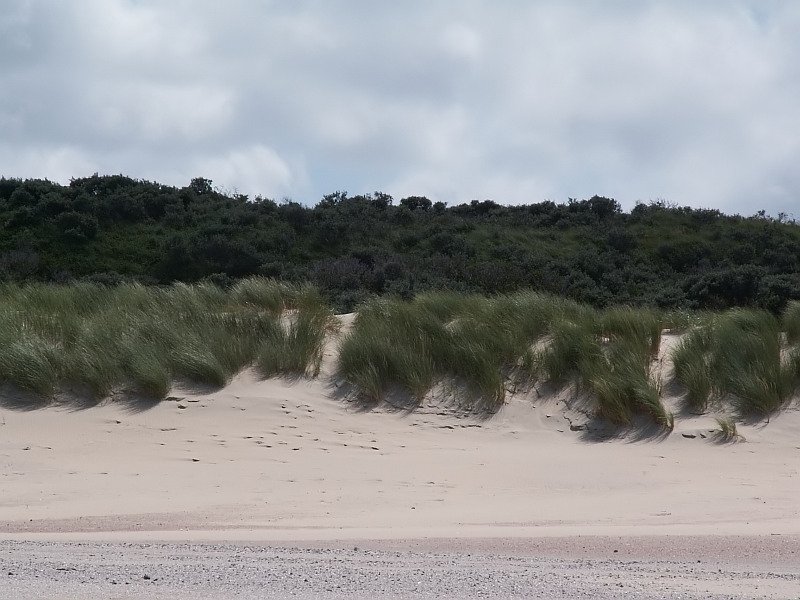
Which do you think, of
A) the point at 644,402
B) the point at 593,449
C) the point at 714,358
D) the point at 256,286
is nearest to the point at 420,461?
the point at 593,449

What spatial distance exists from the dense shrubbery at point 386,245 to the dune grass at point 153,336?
490cm

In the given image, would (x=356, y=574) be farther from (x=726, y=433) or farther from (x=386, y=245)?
(x=386, y=245)

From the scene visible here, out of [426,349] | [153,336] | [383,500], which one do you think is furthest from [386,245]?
[383,500]

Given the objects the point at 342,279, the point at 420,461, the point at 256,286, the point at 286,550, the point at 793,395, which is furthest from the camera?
the point at 342,279

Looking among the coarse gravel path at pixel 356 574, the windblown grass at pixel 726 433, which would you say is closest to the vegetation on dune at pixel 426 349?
the windblown grass at pixel 726 433

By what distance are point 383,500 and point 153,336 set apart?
4598mm

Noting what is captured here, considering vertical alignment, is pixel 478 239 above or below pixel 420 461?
above

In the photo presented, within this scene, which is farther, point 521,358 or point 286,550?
point 521,358

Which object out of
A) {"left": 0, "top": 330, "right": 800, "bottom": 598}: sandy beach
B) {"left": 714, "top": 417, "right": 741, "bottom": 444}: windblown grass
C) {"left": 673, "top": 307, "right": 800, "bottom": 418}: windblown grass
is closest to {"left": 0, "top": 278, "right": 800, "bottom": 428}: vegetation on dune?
{"left": 673, "top": 307, "right": 800, "bottom": 418}: windblown grass

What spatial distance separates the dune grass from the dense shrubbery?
193 inches

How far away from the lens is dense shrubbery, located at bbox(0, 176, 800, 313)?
66.5 ft

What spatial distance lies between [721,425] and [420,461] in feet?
10.7

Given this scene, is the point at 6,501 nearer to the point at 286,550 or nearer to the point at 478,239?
the point at 286,550

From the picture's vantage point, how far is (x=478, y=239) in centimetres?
2770
